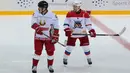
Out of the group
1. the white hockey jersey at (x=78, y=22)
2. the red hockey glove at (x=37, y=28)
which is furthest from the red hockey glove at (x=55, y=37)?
the white hockey jersey at (x=78, y=22)

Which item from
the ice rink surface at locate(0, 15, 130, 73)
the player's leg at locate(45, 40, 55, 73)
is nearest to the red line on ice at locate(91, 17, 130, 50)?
the ice rink surface at locate(0, 15, 130, 73)

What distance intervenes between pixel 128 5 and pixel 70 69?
3.29 meters

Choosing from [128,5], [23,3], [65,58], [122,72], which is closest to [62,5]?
[23,3]

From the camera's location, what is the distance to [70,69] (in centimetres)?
463

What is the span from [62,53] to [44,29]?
39.0 inches

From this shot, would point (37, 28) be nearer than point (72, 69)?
Yes

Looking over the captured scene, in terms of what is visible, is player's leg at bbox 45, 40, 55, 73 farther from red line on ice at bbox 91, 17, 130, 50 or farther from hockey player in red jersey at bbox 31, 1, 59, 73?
red line on ice at bbox 91, 17, 130, 50

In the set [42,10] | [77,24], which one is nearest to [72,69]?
[77,24]

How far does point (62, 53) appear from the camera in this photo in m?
5.31

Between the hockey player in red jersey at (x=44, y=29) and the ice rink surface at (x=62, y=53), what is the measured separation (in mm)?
299

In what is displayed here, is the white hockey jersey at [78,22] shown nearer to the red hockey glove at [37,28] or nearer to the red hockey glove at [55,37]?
the red hockey glove at [55,37]

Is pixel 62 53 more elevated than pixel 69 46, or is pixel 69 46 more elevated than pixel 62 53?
pixel 69 46

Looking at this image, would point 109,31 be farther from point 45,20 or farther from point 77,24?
point 45,20

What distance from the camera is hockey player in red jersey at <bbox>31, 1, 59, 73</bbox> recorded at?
170 inches
